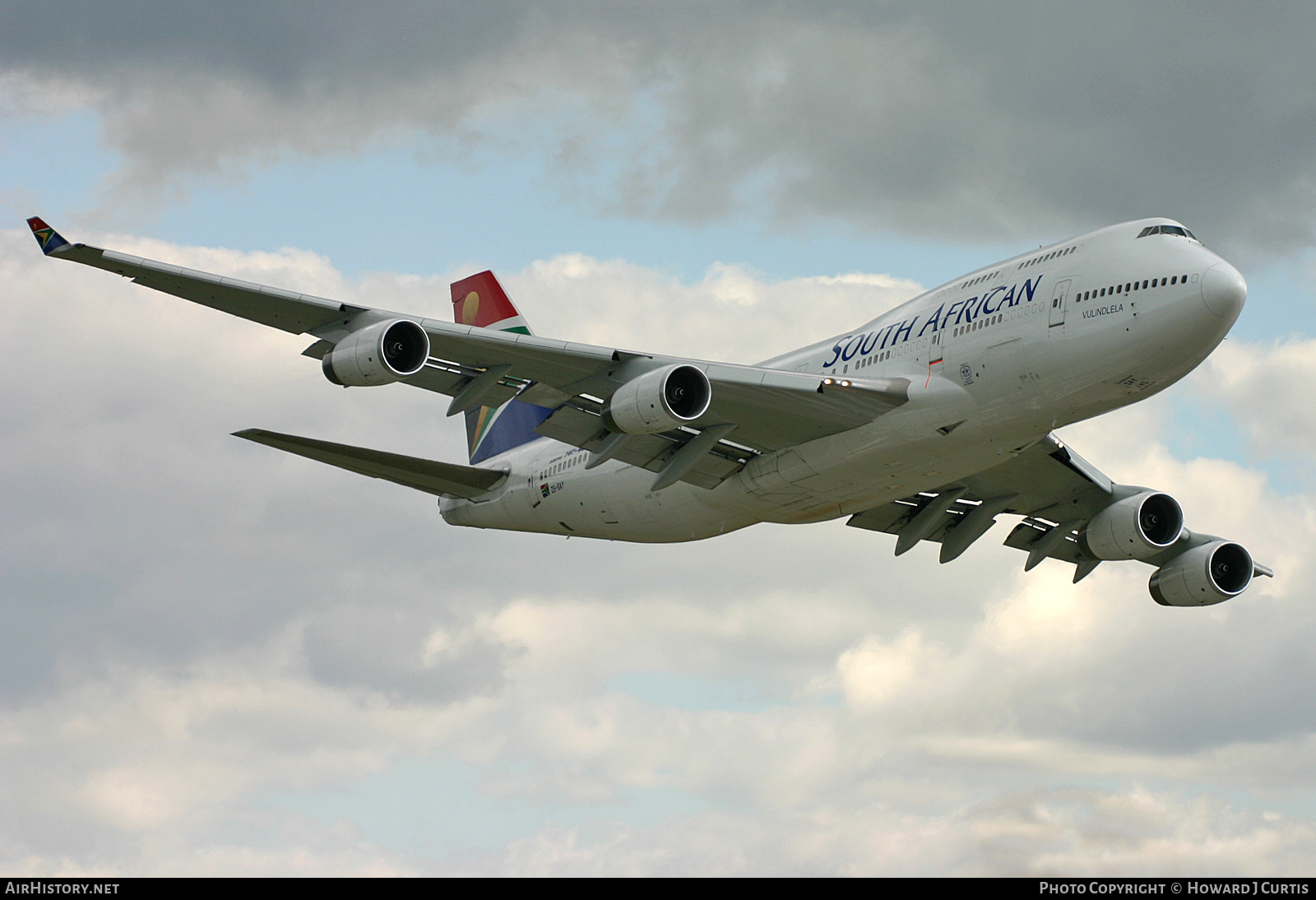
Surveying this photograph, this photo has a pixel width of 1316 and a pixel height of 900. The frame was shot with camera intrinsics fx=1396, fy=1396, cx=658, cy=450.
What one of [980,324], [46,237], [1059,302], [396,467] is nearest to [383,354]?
[46,237]

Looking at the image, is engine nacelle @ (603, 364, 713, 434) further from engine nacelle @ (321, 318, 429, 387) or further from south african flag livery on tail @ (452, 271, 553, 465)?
south african flag livery on tail @ (452, 271, 553, 465)

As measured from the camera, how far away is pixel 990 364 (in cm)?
3058

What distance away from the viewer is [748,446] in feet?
114

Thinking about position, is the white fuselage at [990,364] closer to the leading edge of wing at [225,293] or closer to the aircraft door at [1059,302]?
the aircraft door at [1059,302]

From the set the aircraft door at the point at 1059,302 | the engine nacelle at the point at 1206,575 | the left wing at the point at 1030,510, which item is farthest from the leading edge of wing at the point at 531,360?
the engine nacelle at the point at 1206,575

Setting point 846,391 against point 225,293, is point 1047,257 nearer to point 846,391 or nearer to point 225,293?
point 846,391

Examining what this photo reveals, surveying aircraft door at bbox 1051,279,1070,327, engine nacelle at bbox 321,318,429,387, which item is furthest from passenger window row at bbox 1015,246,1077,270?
engine nacelle at bbox 321,318,429,387

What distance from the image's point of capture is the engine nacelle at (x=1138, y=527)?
39625 millimetres

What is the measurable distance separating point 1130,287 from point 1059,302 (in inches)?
59.4

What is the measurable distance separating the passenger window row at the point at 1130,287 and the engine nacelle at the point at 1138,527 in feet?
39.0

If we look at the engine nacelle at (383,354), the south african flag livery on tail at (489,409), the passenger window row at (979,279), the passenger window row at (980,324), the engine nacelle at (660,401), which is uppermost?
the south african flag livery on tail at (489,409)

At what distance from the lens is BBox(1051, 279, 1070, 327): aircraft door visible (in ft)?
98.0
